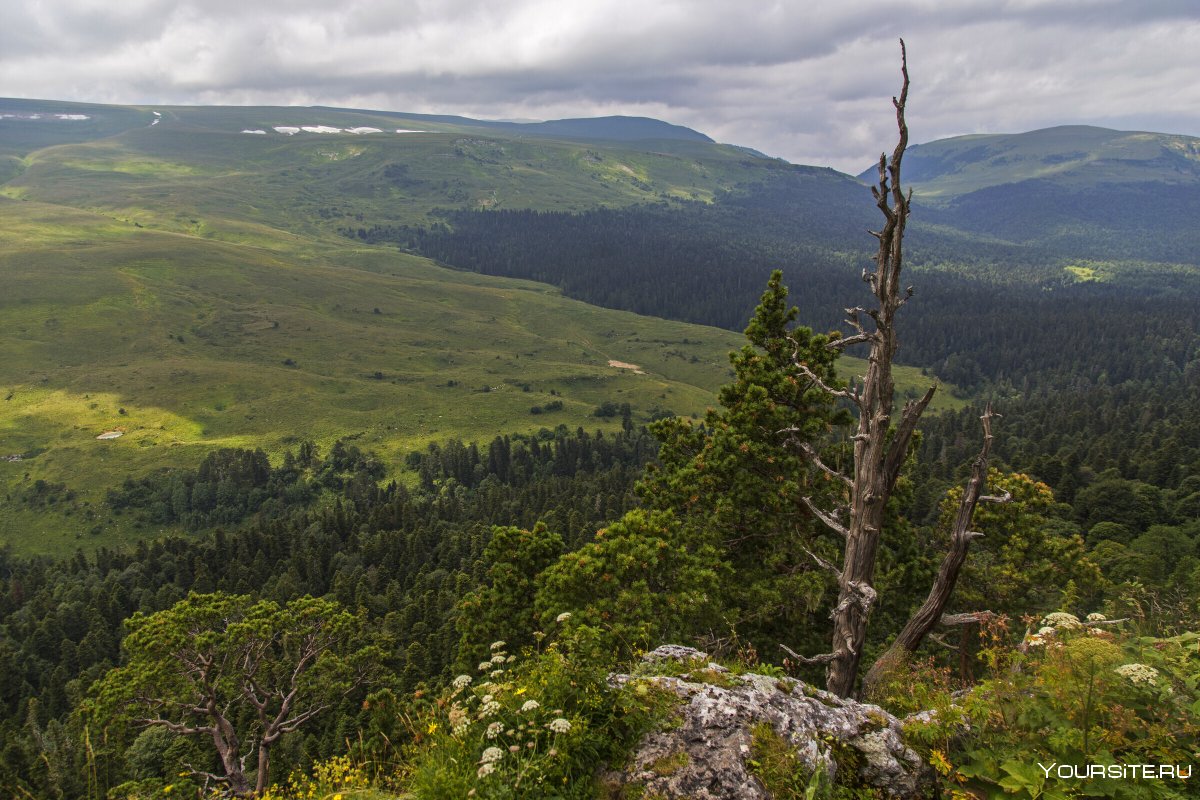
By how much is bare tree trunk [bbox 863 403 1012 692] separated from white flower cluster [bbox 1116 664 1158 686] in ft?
20.2

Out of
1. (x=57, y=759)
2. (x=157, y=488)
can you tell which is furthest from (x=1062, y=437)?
(x=157, y=488)

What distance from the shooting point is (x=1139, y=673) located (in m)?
8.77

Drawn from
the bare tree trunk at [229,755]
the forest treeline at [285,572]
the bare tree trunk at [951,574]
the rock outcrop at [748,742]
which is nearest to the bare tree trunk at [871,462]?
the bare tree trunk at [951,574]

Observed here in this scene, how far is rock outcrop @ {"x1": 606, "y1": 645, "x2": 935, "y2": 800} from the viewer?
9391 mm

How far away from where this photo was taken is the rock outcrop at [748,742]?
9391mm

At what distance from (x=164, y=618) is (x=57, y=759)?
1451 inches

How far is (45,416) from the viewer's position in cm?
18875

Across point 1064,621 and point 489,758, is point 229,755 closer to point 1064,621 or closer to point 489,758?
point 489,758

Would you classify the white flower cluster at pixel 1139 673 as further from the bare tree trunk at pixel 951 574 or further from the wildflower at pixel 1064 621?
the bare tree trunk at pixel 951 574

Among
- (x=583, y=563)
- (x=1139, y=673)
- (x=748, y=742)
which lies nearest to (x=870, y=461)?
(x=1139, y=673)

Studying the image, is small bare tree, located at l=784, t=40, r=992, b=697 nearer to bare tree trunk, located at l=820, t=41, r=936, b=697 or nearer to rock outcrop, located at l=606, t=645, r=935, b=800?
bare tree trunk, located at l=820, t=41, r=936, b=697

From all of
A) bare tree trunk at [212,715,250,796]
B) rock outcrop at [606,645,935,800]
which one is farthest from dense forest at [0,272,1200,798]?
bare tree trunk at [212,715,250,796]

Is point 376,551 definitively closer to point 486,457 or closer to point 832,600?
point 486,457

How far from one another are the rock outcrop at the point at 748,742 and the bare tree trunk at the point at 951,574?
498cm
